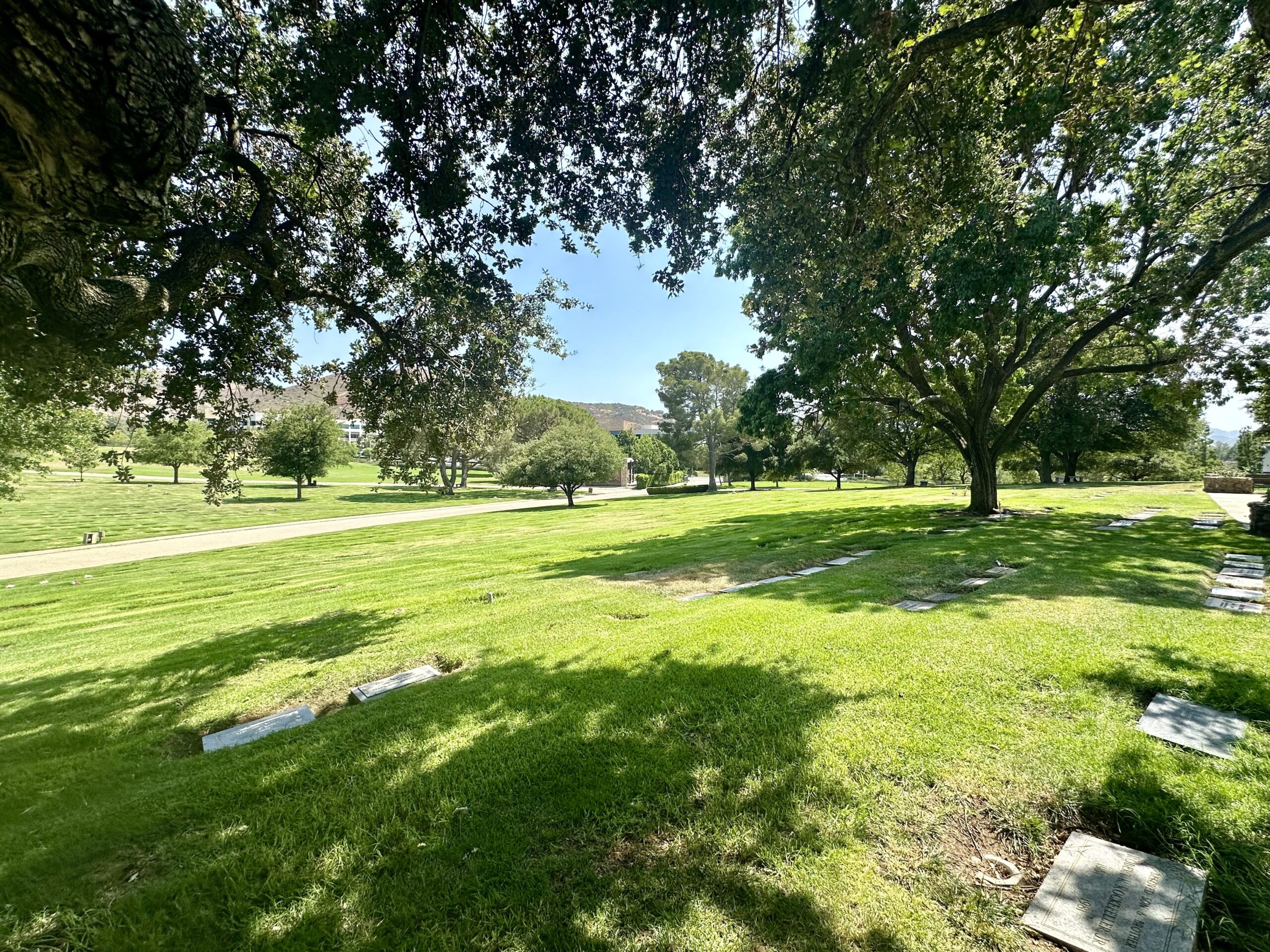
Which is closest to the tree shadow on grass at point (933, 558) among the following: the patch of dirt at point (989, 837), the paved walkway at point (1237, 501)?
the paved walkway at point (1237, 501)

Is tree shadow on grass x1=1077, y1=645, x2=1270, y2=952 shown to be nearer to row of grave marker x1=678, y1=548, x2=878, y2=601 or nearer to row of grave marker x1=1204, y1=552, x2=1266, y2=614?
row of grave marker x1=1204, y1=552, x2=1266, y2=614

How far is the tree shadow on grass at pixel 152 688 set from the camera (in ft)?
10.0

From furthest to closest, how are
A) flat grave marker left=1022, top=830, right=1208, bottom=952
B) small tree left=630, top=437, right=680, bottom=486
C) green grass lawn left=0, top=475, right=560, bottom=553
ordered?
small tree left=630, top=437, right=680, bottom=486 → green grass lawn left=0, top=475, right=560, bottom=553 → flat grave marker left=1022, top=830, right=1208, bottom=952

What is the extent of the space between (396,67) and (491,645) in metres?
5.69

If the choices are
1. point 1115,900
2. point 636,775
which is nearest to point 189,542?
point 636,775

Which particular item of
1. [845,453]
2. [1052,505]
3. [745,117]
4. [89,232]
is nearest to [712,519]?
[1052,505]

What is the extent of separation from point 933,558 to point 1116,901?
6.24 meters

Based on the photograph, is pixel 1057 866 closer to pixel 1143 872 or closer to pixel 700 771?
pixel 1143 872

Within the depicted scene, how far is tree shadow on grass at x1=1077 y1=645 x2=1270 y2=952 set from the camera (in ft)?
4.96

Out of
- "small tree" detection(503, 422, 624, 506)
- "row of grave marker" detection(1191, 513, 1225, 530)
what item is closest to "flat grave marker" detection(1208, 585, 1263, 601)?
"row of grave marker" detection(1191, 513, 1225, 530)

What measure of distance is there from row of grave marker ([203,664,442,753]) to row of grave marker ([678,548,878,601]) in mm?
3123

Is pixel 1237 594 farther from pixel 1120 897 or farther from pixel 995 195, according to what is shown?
pixel 1120 897

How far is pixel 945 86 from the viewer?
4570 mm

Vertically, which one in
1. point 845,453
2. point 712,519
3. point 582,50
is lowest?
point 712,519
